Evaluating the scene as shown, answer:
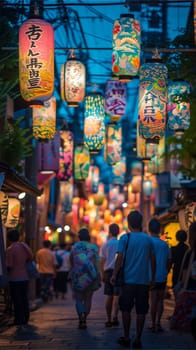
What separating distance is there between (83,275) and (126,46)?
16.5ft

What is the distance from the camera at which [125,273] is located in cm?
1306

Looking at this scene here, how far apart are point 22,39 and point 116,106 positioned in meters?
8.83

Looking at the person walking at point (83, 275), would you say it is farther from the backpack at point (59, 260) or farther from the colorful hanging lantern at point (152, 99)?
the backpack at point (59, 260)

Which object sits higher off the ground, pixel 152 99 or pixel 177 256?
pixel 152 99

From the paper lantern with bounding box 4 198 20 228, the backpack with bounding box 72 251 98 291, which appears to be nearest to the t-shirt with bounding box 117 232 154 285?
the backpack with bounding box 72 251 98 291

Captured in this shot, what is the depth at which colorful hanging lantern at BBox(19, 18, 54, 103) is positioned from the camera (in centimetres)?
1630

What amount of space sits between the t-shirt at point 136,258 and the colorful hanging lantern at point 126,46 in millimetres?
5923

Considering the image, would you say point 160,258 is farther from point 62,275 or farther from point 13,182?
point 62,275

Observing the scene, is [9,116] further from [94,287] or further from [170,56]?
[94,287]

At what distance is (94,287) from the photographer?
17047mm

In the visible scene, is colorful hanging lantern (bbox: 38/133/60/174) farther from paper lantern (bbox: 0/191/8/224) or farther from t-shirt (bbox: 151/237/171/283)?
t-shirt (bbox: 151/237/171/283)

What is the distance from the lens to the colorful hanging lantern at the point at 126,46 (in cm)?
1817

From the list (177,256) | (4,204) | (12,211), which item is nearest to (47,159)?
(12,211)

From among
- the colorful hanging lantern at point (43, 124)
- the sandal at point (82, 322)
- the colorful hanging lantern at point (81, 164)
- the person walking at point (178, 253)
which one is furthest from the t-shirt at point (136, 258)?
the colorful hanging lantern at point (81, 164)
